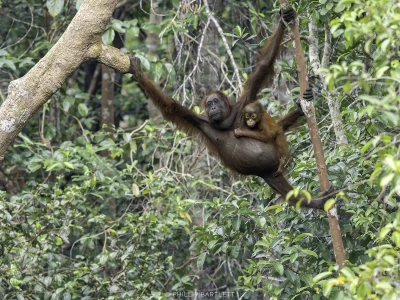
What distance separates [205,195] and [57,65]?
134 inches

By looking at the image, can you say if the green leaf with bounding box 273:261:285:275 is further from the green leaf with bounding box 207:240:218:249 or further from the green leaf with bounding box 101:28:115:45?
the green leaf with bounding box 101:28:115:45

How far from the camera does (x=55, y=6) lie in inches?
321

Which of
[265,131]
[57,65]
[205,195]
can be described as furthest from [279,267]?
[205,195]

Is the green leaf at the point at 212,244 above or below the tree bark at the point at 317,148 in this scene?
below

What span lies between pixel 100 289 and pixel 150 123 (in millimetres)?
2146

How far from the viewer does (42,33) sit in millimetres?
9859

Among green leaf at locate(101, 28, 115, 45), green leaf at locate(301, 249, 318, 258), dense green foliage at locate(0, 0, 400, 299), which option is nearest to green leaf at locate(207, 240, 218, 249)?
dense green foliage at locate(0, 0, 400, 299)

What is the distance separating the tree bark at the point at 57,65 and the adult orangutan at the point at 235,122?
59 centimetres

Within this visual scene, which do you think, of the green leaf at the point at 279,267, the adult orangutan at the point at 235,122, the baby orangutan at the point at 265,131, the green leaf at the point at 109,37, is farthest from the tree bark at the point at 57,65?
the green leaf at the point at 109,37

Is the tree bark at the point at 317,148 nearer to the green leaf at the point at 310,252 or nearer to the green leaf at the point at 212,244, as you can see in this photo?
the green leaf at the point at 310,252

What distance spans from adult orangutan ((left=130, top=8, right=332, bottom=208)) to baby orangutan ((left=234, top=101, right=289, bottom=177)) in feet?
0.14

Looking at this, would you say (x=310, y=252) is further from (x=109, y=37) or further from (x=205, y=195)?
(x=109, y=37)

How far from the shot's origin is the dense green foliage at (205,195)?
13.4ft

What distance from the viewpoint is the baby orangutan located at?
6293mm
